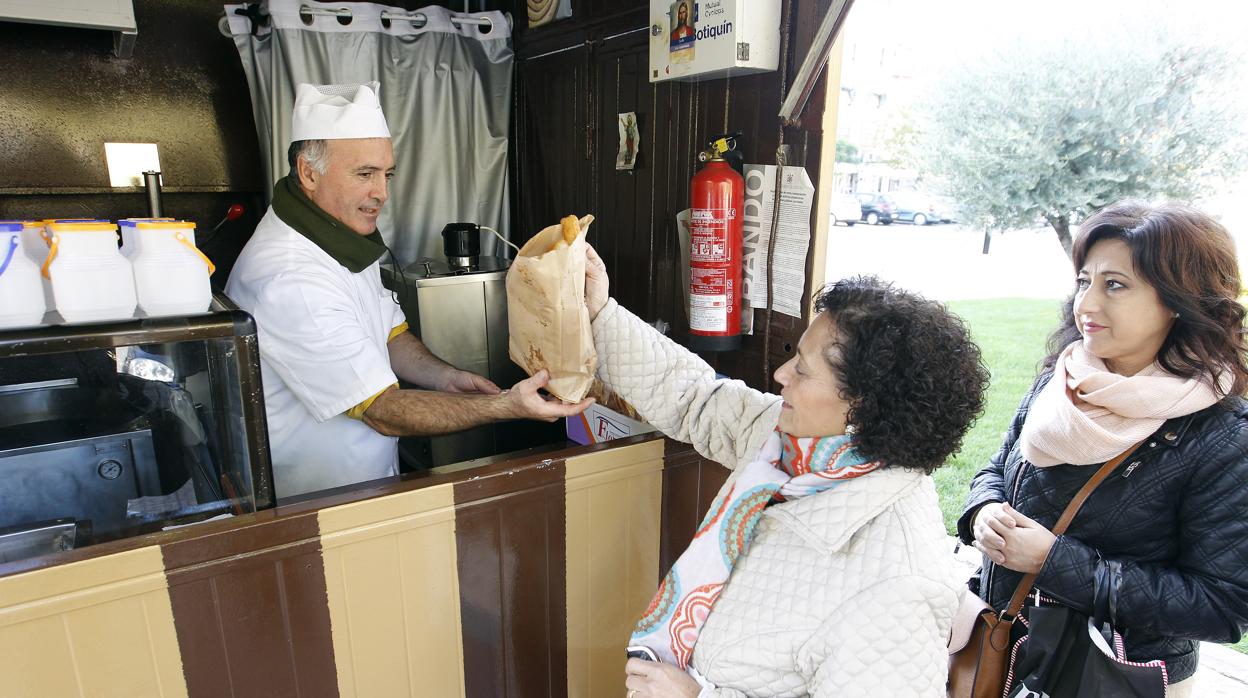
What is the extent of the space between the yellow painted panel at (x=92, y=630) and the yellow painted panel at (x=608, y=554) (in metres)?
0.81

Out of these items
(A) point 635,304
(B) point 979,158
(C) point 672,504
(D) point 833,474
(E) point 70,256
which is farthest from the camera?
(B) point 979,158

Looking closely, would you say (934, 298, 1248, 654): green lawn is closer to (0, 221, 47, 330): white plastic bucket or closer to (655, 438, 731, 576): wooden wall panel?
(655, 438, 731, 576): wooden wall panel

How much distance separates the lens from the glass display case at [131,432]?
3.99 feet

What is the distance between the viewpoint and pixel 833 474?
123 centimetres

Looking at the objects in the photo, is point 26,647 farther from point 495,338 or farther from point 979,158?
point 979,158

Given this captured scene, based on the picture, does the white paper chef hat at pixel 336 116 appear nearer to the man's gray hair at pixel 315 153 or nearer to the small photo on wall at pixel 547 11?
the man's gray hair at pixel 315 153

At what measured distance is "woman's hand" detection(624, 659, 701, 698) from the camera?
4.34 ft

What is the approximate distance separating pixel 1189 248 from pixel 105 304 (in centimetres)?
201

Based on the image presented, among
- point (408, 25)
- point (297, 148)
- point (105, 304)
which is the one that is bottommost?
point (105, 304)

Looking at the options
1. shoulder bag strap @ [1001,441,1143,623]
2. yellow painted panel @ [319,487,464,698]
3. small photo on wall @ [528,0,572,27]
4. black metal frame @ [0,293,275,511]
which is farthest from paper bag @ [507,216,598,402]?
small photo on wall @ [528,0,572,27]

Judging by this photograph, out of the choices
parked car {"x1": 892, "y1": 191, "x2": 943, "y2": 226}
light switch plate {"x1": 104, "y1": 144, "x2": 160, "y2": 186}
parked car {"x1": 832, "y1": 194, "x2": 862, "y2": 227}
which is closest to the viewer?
light switch plate {"x1": 104, "y1": 144, "x2": 160, "y2": 186}

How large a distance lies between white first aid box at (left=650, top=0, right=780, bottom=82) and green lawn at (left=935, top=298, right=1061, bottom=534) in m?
2.19

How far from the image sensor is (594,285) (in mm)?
1596

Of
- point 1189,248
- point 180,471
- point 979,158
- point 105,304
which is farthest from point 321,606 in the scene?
point 979,158
